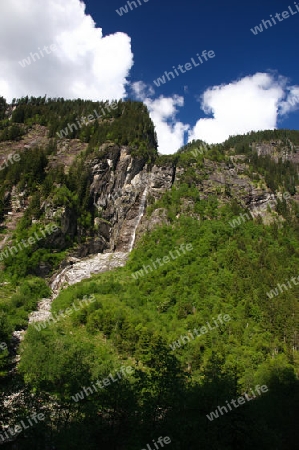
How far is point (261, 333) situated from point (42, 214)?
54.9m

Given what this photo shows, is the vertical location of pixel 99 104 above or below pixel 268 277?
above

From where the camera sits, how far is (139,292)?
60.9 m

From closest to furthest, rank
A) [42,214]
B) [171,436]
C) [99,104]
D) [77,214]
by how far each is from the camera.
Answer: [171,436] < [42,214] < [77,214] < [99,104]

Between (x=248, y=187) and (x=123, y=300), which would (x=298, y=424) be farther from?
(x=248, y=187)

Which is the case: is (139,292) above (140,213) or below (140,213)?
below

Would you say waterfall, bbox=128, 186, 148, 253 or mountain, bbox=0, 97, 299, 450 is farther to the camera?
waterfall, bbox=128, 186, 148, 253

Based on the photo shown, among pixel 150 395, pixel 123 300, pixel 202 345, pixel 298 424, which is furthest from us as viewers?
pixel 123 300

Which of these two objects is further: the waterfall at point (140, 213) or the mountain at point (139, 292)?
the waterfall at point (140, 213)

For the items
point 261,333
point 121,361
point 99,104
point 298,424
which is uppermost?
point 99,104

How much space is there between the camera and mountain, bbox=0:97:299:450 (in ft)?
70.0

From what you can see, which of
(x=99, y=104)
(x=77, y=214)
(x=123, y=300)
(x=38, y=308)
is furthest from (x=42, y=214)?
(x=99, y=104)

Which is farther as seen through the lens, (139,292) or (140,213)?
(140,213)

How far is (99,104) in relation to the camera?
140250 millimetres

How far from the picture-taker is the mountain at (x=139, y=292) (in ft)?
70.0
